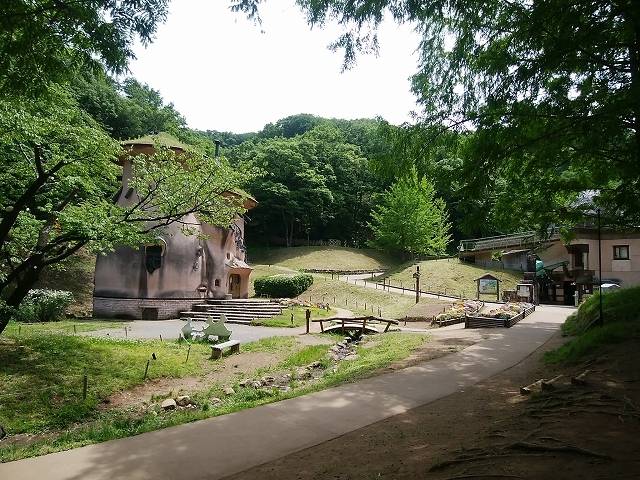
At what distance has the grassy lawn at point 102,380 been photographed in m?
7.94

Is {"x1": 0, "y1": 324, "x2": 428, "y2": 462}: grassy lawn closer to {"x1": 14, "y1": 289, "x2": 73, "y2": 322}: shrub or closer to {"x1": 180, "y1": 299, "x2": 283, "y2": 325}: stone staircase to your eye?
{"x1": 14, "y1": 289, "x2": 73, "y2": 322}: shrub

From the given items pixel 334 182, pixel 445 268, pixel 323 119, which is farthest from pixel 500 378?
pixel 323 119

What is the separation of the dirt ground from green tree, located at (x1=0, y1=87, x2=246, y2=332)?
9.29m

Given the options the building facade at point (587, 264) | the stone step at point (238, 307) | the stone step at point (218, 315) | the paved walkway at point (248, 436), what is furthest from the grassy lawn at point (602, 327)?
the building facade at point (587, 264)

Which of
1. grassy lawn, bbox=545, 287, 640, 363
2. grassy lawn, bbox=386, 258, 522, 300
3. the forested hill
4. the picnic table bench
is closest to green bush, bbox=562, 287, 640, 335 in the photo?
grassy lawn, bbox=545, 287, 640, 363

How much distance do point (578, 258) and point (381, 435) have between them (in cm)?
3342

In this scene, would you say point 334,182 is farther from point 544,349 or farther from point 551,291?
point 544,349

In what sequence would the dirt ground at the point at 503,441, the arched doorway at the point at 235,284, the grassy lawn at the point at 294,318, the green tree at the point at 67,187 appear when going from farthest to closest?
1. the arched doorway at the point at 235,284
2. the grassy lawn at the point at 294,318
3. the green tree at the point at 67,187
4. the dirt ground at the point at 503,441

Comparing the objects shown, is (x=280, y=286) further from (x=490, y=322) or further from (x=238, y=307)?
(x=490, y=322)

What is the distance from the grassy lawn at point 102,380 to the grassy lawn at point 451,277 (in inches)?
817

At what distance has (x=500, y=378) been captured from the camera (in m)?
9.30

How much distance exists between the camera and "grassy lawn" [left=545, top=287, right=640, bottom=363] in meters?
9.60

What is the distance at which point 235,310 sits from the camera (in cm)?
2675

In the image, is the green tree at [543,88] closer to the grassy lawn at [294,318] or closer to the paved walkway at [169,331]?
the paved walkway at [169,331]
